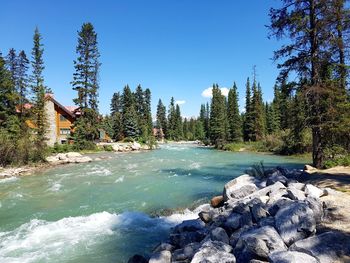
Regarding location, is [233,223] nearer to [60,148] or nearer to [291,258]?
[291,258]

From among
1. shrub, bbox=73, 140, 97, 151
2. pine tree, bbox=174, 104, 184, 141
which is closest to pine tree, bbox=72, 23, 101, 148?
shrub, bbox=73, 140, 97, 151

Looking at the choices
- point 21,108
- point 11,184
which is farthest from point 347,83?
point 21,108

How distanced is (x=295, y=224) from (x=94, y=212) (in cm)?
783

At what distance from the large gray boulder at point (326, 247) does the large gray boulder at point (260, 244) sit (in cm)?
26

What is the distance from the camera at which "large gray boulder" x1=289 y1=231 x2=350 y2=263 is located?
450 centimetres

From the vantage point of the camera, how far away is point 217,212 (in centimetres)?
853

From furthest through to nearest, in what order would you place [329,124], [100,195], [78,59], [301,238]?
1. [78,59]
2. [100,195]
3. [329,124]
4. [301,238]

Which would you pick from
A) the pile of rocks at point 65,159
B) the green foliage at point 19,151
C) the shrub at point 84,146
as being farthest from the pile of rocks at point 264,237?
the shrub at point 84,146

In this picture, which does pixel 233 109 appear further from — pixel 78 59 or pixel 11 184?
pixel 11 184

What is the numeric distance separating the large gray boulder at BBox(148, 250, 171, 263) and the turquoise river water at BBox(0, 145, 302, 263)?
4.73 ft

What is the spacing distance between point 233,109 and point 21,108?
4098 centimetres

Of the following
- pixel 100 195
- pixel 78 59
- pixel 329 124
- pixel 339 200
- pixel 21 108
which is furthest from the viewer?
pixel 78 59

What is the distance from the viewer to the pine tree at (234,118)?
55125 millimetres

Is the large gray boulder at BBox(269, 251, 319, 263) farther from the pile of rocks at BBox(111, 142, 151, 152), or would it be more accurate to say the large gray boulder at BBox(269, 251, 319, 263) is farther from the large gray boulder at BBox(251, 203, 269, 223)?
the pile of rocks at BBox(111, 142, 151, 152)
